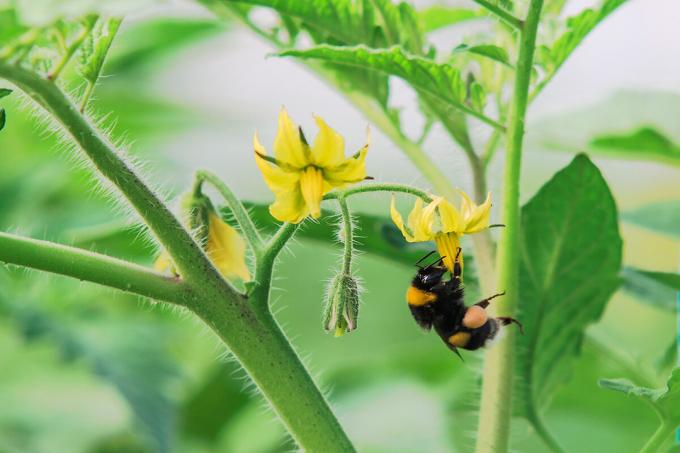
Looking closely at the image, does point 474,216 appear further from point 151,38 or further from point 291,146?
point 151,38

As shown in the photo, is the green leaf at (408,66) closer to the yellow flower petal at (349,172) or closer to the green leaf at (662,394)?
the yellow flower petal at (349,172)

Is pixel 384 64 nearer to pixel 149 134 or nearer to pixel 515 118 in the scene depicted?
pixel 515 118

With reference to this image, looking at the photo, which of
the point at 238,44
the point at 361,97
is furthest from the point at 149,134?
the point at 361,97

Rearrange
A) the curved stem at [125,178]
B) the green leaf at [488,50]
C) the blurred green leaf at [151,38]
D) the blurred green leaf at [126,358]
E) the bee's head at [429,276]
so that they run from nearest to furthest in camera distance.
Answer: the curved stem at [125,178], the green leaf at [488,50], the bee's head at [429,276], the blurred green leaf at [126,358], the blurred green leaf at [151,38]

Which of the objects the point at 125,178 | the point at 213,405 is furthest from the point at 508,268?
the point at 213,405

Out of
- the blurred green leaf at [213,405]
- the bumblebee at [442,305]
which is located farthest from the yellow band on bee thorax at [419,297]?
the blurred green leaf at [213,405]
